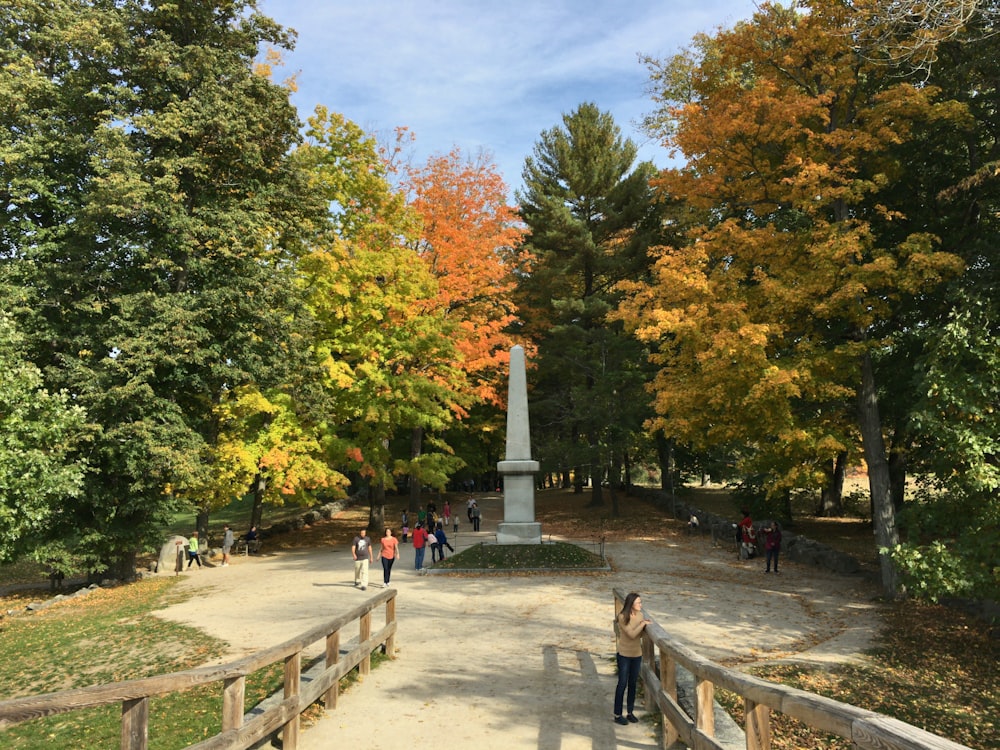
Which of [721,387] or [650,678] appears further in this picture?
[721,387]

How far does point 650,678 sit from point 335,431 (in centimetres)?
1871

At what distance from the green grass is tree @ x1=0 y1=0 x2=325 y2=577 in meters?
3.59

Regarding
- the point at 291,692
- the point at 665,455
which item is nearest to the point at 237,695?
the point at 291,692

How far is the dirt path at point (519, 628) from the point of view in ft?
22.9

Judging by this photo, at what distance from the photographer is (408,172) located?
2923 centimetres

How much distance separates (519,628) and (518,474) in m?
9.46

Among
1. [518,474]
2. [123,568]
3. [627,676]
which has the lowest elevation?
[123,568]

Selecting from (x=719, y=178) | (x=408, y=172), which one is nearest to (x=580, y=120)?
(x=408, y=172)

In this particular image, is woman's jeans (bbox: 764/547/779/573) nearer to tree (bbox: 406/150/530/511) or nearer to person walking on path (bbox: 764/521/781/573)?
person walking on path (bbox: 764/521/781/573)

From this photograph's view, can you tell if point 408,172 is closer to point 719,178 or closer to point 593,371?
point 593,371

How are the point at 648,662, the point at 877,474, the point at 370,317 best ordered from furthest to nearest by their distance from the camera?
1. the point at 370,317
2. the point at 877,474
3. the point at 648,662

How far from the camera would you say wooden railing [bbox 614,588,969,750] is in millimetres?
2861

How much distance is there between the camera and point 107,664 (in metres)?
10.2

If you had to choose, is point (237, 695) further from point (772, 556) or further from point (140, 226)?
point (772, 556)
